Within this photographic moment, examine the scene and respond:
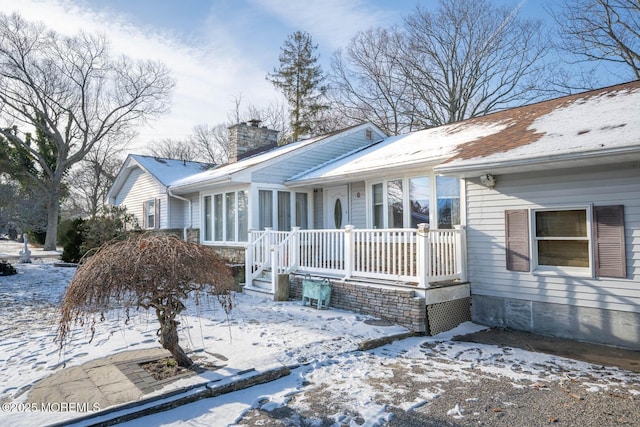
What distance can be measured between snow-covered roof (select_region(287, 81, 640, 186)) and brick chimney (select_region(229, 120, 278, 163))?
564 centimetres

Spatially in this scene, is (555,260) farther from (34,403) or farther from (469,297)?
(34,403)

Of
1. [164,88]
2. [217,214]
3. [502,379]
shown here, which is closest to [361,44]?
[164,88]

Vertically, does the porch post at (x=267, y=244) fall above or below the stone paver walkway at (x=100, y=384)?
above

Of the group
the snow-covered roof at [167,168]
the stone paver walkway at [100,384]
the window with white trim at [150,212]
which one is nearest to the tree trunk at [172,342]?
the stone paver walkway at [100,384]

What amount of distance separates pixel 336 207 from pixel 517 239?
213 inches

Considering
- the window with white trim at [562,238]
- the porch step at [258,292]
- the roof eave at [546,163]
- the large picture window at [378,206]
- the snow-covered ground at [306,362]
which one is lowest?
the snow-covered ground at [306,362]

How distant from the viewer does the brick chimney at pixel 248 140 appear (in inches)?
645

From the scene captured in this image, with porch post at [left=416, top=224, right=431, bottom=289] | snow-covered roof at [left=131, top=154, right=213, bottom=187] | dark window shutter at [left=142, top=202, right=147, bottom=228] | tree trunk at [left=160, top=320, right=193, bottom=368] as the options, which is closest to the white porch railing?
porch post at [left=416, top=224, right=431, bottom=289]

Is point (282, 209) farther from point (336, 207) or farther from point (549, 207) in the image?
point (549, 207)

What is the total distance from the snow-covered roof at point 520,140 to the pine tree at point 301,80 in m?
15.7

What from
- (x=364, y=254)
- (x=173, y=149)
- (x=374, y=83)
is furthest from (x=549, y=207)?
(x=173, y=149)

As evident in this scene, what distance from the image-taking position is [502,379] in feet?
15.2

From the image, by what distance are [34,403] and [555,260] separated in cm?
737

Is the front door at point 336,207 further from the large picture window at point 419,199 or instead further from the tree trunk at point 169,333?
the tree trunk at point 169,333
